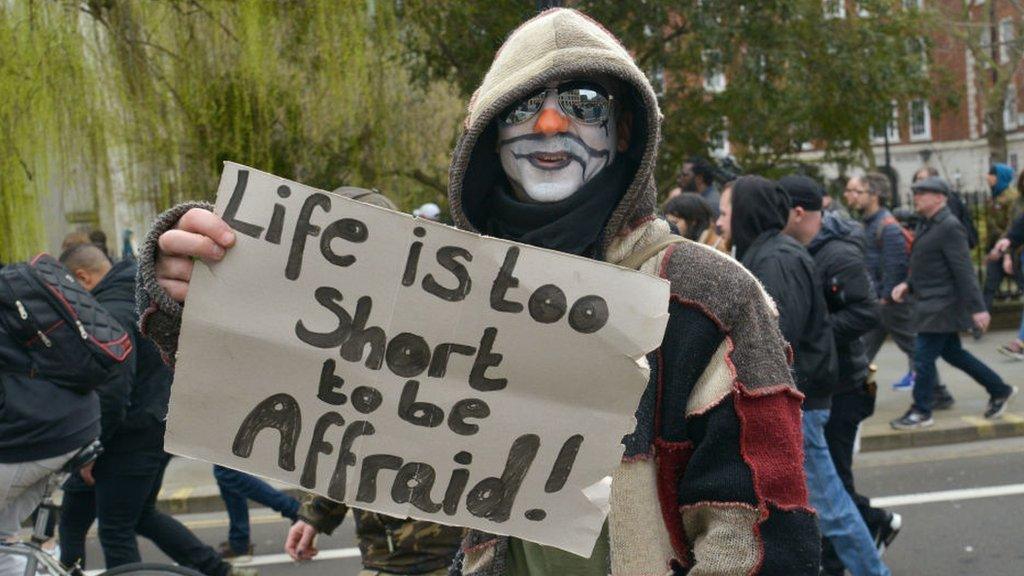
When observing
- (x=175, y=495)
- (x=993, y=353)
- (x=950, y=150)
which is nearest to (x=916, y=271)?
(x=993, y=353)

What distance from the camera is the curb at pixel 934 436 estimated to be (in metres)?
8.81

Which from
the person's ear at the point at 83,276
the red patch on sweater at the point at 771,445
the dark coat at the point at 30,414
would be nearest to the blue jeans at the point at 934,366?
the person's ear at the point at 83,276

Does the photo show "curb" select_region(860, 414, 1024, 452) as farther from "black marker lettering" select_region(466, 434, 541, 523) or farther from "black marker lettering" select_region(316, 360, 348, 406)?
"black marker lettering" select_region(316, 360, 348, 406)

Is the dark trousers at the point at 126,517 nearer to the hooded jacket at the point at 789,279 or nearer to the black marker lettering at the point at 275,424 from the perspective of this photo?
the hooded jacket at the point at 789,279

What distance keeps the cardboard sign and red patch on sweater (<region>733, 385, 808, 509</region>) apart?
186 millimetres

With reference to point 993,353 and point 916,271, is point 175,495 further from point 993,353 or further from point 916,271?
point 993,353

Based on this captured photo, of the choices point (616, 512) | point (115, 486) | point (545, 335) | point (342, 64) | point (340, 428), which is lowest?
point (115, 486)

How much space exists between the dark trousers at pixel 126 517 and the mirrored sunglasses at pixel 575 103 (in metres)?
3.94

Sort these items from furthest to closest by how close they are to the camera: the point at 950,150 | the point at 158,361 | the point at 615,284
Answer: the point at 950,150 → the point at 158,361 → the point at 615,284

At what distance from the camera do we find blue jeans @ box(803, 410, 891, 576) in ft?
16.8

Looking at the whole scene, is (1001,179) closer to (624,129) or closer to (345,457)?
(624,129)

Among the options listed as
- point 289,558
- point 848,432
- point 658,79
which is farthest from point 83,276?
point 658,79

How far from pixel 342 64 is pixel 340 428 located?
8337mm

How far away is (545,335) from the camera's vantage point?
1.92 metres
